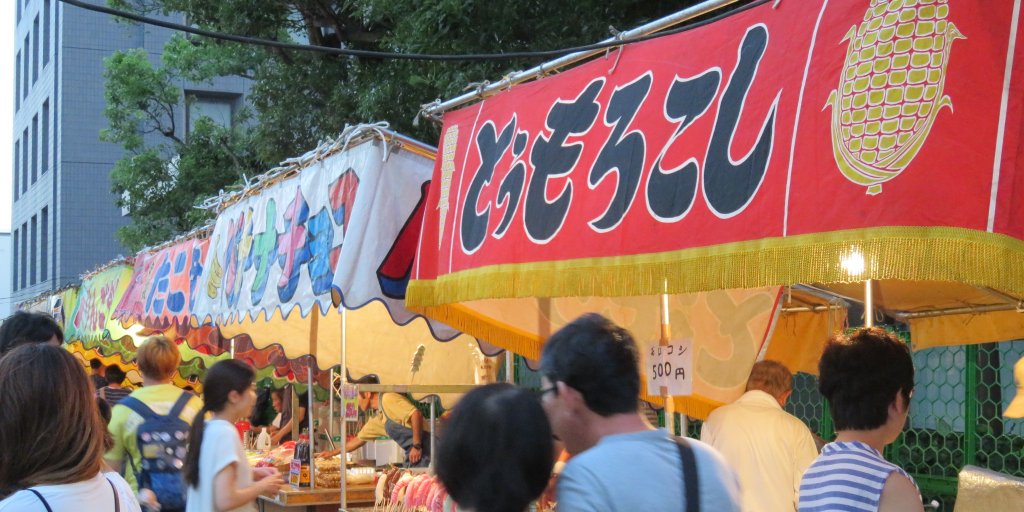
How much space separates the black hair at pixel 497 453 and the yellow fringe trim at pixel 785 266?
1.36m

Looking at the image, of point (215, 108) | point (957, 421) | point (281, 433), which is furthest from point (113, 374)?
point (215, 108)

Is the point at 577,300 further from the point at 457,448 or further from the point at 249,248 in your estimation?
the point at 457,448

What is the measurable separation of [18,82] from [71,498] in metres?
45.1

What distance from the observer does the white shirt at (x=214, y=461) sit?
4.92 m

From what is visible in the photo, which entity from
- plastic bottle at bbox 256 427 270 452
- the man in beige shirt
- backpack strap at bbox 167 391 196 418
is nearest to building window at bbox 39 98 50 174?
plastic bottle at bbox 256 427 270 452

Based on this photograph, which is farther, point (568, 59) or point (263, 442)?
point (263, 442)

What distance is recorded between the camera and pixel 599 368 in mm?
2580

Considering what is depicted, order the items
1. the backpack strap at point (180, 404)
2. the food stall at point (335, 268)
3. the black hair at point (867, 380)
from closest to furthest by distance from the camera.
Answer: the black hair at point (867, 380) < the backpack strap at point (180, 404) < the food stall at point (335, 268)

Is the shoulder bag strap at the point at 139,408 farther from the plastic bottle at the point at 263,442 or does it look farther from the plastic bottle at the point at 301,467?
the plastic bottle at the point at 263,442

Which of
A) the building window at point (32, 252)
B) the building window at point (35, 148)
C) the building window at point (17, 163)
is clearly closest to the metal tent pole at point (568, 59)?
the building window at point (35, 148)

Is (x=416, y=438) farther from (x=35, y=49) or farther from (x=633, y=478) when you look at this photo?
(x=35, y=49)

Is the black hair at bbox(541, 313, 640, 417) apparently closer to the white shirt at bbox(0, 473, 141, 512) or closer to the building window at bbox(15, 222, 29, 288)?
the white shirt at bbox(0, 473, 141, 512)

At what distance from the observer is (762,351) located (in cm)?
631

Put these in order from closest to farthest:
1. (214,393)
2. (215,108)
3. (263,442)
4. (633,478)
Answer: (633,478)
(214,393)
(263,442)
(215,108)
